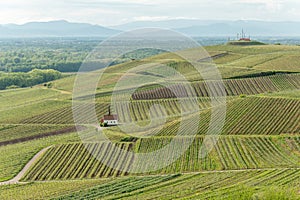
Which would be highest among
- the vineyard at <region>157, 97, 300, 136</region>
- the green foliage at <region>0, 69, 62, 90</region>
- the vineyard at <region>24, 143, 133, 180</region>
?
the vineyard at <region>157, 97, 300, 136</region>

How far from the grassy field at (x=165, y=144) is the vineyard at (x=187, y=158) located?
0.10 meters

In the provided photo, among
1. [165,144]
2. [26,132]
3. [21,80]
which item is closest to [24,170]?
[165,144]

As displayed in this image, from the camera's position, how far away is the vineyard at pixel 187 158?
39.5 meters

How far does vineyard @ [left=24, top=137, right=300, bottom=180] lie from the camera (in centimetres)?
3950

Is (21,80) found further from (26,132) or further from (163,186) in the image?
(163,186)

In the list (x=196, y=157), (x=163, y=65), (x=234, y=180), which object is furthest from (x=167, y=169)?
(x=163, y=65)

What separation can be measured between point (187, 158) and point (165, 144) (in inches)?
187

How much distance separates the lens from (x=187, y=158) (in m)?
41.6

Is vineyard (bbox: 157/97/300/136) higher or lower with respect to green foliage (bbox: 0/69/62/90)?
higher

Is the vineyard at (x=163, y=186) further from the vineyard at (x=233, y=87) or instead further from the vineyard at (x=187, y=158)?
the vineyard at (x=233, y=87)

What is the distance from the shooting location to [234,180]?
34531mm

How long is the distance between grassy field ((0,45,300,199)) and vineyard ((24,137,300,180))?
102 millimetres

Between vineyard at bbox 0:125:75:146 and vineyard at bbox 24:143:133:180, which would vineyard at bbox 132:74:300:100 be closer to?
vineyard at bbox 0:125:75:146

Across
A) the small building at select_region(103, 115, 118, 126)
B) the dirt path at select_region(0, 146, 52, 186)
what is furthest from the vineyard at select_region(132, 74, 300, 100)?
the dirt path at select_region(0, 146, 52, 186)
